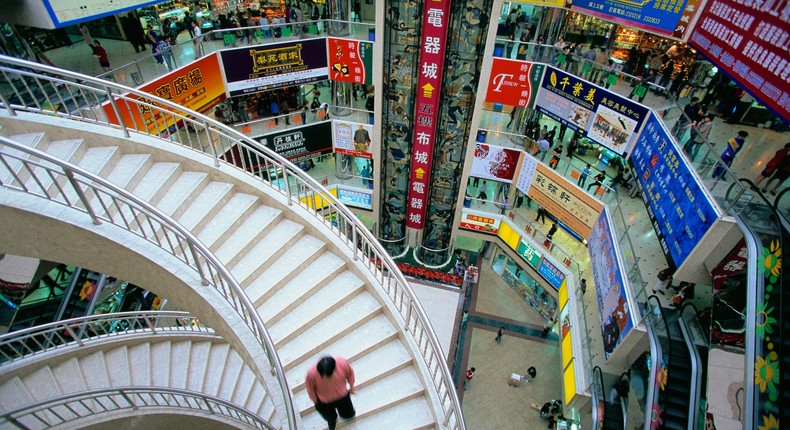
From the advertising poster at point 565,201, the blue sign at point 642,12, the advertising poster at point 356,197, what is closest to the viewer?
the blue sign at point 642,12

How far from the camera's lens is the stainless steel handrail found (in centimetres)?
371

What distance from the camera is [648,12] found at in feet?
29.2

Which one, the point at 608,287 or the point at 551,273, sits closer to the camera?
the point at 608,287

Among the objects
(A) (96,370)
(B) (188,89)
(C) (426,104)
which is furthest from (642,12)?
(A) (96,370)

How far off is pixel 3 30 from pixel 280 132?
6.28 meters

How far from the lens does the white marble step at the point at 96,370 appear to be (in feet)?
21.9

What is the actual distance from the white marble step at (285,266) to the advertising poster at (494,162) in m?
8.10

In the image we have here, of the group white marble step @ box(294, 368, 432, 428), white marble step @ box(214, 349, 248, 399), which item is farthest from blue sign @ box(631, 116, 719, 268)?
white marble step @ box(214, 349, 248, 399)

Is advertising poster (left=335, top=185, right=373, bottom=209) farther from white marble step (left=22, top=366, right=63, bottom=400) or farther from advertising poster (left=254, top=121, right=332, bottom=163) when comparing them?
white marble step (left=22, top=366, right=63, bottom=400)

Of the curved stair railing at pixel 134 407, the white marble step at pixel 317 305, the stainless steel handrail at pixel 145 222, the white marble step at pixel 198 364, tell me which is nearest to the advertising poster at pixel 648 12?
the white marble step at pixel 317 305

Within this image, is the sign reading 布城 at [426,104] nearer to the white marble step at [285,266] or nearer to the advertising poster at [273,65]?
the advertising poster at [273,65]

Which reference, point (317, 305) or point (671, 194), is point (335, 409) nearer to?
point (317, 305)

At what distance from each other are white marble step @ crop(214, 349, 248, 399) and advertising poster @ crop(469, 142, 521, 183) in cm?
855

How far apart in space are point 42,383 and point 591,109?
42.7 feet
